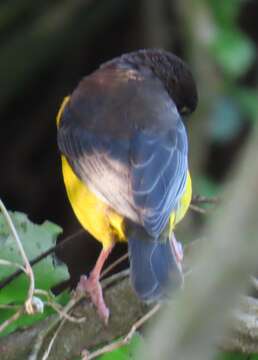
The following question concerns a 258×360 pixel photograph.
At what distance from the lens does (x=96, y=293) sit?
328cm

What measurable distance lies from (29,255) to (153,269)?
16.0 inches

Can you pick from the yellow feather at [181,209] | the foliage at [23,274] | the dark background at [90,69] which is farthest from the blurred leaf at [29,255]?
the dark background at [90,69]

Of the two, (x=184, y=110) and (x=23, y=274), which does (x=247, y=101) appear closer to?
(x=184, y=110)

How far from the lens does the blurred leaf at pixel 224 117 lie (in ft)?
21.7

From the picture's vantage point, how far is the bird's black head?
15.3ft

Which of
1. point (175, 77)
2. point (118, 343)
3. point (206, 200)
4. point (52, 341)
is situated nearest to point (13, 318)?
point (52, 341)

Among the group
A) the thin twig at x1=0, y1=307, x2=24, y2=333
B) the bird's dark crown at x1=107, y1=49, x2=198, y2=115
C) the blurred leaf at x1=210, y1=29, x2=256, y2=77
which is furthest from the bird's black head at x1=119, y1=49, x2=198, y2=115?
the thin twig at x1=0, y1=307, x2=24, y2=333

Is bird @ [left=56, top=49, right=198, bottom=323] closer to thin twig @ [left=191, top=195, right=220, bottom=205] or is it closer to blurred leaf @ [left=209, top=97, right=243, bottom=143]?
thin twig @ [left=191, top=195, right=220, bottom=205]

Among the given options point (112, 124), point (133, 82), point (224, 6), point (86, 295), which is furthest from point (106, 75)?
point (224, 6)

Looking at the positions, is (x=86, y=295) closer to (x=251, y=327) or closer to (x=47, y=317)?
(x=47, y=317)

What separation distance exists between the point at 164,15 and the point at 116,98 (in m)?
3.34

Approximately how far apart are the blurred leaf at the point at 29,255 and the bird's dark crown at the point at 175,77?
135 centimetres

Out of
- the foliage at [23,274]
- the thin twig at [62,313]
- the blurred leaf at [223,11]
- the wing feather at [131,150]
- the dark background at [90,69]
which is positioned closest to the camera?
the thin twig at [62,313]

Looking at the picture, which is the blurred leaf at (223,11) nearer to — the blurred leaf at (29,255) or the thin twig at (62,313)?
the blurred leaf at (29,255)
